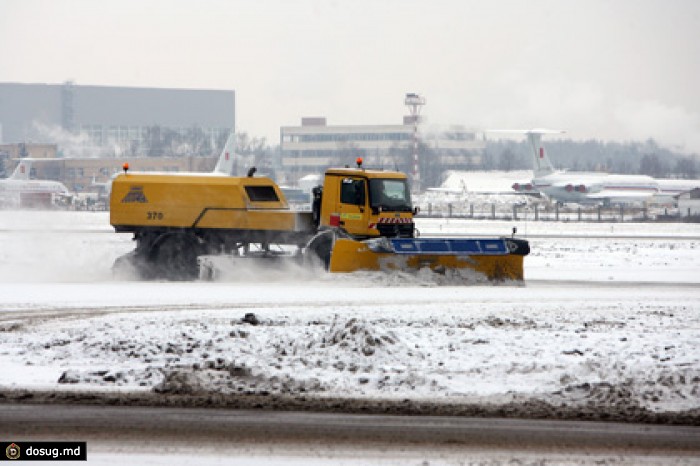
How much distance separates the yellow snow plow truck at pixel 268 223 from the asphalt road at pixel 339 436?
13.6m

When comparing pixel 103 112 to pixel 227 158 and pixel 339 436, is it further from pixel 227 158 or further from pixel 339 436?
pixel 339 436

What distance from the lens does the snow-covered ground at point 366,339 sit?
36.0 ft

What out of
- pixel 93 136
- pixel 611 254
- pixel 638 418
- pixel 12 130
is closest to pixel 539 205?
pixel 611 254

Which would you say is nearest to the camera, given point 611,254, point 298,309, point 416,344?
point 416,344

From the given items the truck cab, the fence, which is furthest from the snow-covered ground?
the fence

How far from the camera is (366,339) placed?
12.4 m

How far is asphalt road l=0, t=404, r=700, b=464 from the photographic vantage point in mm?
8281

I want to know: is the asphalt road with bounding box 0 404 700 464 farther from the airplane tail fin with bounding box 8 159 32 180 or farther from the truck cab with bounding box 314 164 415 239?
the airplane tail fin with bounding box 8 159 32 180

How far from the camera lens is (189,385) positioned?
10.8 m

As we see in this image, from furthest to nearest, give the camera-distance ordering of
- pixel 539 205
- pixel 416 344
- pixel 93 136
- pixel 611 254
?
pixel 93 136
pixel 539 205
pixel 611 254
pixel 416 344

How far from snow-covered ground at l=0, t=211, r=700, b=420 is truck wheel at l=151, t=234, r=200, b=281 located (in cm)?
160

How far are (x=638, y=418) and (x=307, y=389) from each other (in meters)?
3.31

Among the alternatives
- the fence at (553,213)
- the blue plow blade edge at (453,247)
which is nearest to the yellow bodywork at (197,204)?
the blue plow blade edge at (453,247)

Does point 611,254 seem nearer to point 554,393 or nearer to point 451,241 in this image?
point 451,241
